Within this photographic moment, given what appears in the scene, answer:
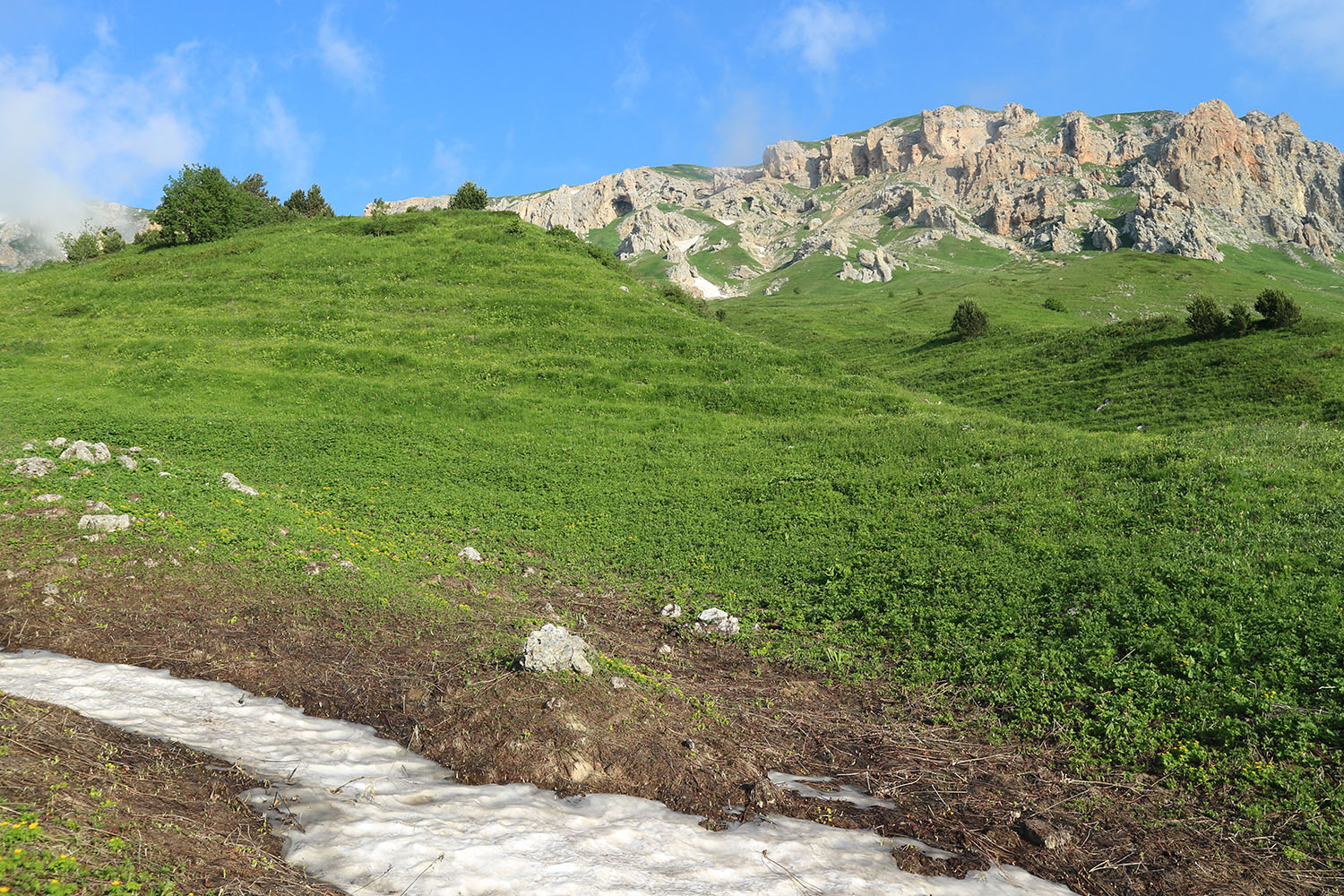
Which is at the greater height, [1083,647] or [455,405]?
[455,405]

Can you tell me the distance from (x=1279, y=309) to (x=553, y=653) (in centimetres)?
4821

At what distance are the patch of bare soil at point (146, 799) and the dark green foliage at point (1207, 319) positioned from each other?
50.1 m

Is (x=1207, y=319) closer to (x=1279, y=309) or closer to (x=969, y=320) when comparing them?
(x=1279, y=309)

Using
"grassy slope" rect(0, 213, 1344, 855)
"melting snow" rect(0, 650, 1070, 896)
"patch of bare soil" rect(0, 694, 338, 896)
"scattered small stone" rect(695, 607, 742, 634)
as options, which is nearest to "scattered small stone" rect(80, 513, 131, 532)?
"grassy slope" rect(0, 213, 1344, 855)

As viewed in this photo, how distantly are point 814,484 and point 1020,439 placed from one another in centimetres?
888

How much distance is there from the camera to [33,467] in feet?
56.1

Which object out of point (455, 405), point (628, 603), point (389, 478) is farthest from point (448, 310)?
point (628, 603)

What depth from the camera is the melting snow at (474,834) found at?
621 cm

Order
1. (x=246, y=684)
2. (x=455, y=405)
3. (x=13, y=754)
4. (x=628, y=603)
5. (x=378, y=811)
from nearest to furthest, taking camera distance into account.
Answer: (x=13, y=754) → (x=378, y=811) → (x=246, y=684) → (x=628, y=603) → (x=455, y=405)

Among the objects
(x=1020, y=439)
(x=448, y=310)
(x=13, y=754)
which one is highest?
(x=448, y=310)

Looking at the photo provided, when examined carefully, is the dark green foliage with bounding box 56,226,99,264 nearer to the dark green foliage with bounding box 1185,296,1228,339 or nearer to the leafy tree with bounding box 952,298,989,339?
the leafy tree with bounding box 952,298,989,339

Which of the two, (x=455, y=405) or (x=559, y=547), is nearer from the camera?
(x=559, y=547)

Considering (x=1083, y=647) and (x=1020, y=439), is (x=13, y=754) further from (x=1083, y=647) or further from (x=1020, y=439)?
(x=1020, y=439)

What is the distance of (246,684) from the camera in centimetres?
1000
